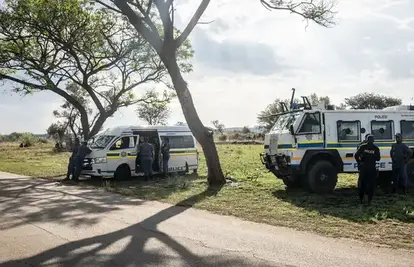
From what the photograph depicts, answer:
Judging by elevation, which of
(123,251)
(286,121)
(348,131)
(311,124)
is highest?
(286,121)

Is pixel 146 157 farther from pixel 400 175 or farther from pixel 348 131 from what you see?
pixel 400 175

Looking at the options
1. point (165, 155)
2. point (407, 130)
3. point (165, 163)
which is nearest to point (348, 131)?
point (407, 130)

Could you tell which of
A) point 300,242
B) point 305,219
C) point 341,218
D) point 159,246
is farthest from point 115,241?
point 341,218

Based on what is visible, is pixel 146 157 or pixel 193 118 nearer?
pixel 193 118

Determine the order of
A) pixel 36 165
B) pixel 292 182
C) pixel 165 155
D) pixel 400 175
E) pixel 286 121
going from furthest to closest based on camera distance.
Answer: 1. pixel 36 165
2. pixel 165 155
3. pixel 292 182
4. pixel 286 121
5. pixel 400 175

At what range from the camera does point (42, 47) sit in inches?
937

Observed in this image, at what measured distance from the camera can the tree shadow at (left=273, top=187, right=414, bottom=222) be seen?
896 cm

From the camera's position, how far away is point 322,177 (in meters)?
12.1

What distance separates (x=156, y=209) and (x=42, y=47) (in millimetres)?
17290

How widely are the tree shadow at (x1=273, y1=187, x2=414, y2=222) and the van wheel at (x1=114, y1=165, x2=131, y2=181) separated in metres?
6.97

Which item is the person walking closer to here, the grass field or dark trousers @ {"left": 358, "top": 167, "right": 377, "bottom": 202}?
the grass field

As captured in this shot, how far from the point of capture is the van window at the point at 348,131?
12430 millimetres

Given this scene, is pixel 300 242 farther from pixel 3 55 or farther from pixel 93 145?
pixel 3 55

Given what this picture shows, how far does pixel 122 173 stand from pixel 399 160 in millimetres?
10359
